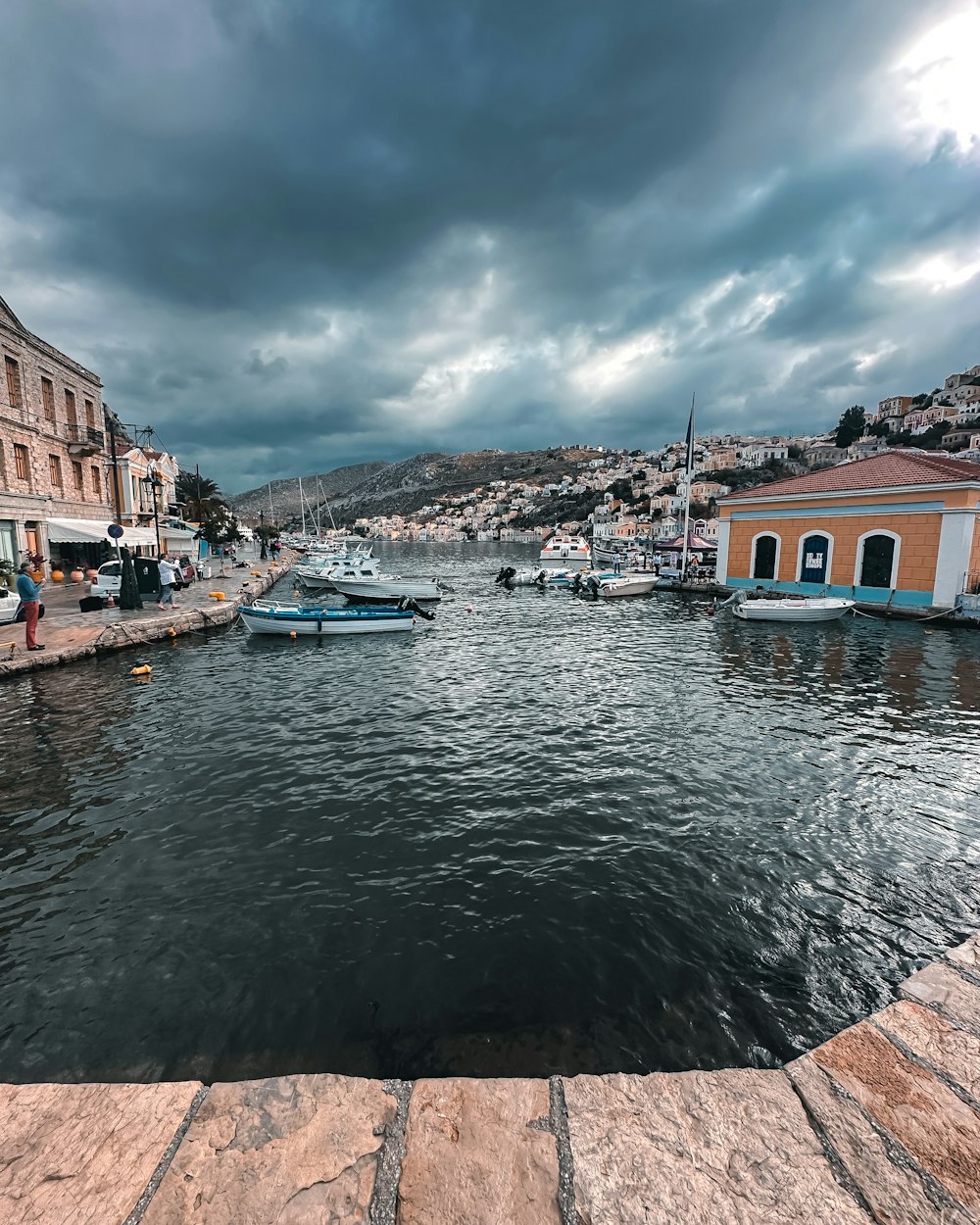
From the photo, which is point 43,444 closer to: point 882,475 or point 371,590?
point 371,590

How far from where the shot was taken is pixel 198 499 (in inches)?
2489

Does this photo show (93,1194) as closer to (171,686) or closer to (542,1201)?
(542,1201)

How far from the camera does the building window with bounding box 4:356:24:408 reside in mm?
24144

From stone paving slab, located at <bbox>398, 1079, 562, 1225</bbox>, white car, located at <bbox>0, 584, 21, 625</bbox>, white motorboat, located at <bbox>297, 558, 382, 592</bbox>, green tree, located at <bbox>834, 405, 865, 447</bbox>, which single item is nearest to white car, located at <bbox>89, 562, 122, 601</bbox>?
white car, located at <bbox>0, 584, 21, 625</bbox>

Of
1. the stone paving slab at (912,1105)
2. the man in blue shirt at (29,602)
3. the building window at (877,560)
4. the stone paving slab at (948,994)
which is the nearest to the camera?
the stone paving slab at (912,1105)

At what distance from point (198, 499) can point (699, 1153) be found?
237 ft

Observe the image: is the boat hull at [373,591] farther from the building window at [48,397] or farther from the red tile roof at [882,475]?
the red tile roof at [882,475]

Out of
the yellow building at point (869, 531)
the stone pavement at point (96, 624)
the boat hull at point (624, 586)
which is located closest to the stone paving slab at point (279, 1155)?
the stone pavement at point (96, 624)

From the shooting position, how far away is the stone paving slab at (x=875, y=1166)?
2.50 metres

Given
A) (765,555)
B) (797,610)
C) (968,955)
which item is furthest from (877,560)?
(968,955)

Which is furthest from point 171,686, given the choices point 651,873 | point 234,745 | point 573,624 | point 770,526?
point 770,526

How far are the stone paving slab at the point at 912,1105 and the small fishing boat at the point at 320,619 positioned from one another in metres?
21.1

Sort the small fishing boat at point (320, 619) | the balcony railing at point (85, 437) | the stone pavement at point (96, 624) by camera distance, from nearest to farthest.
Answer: the stone pavement at point (96, 624)
the small fishing boat at point (320, 619)
the balcony railing at point (85, 437)

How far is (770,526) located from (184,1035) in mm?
34481
